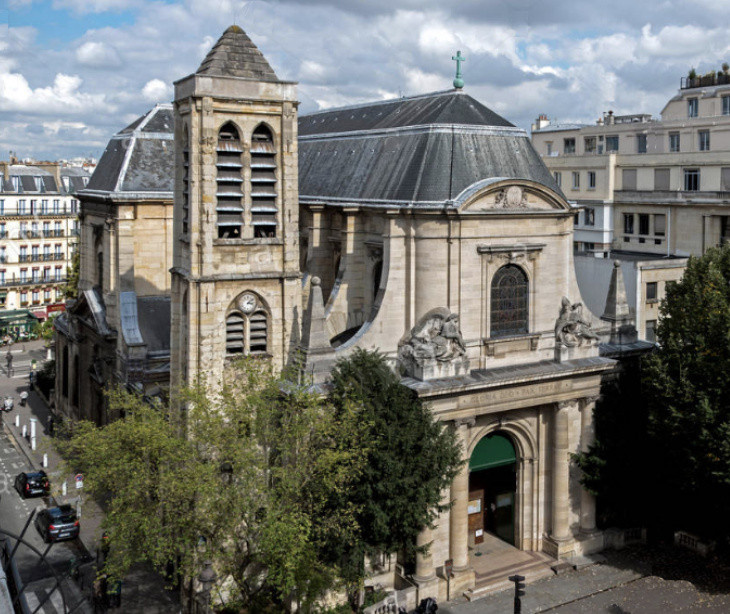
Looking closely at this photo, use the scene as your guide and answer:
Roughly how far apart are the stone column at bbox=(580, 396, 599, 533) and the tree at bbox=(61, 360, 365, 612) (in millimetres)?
10744

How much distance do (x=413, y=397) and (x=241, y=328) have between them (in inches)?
256

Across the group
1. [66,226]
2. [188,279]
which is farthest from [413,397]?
[66,226]

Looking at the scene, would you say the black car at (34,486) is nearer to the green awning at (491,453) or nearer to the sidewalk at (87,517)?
the sidewalk at (87,517)

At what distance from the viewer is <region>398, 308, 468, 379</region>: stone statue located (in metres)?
30.7

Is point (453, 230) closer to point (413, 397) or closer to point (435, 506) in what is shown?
point (413, 397)

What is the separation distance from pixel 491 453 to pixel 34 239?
213ft

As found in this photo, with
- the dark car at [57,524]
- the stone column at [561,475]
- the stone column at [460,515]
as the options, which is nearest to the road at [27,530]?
the dark car at [57,524]

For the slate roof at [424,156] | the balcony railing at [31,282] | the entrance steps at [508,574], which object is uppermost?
the slate roof at [424,156]

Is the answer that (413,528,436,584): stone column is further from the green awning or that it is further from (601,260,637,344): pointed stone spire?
(601,260,637,344): pointed stone spire

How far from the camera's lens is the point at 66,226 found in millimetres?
88562

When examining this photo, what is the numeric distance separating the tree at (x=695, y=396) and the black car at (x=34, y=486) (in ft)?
92.9

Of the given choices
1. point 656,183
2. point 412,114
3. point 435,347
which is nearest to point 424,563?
→ point 435,347

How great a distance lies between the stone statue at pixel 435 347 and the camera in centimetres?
3073

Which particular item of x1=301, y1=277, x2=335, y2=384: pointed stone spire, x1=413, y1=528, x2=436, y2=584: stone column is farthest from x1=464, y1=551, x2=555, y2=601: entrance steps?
x1=301, y1=277, x2=335, y2=384: pointed stone spire
